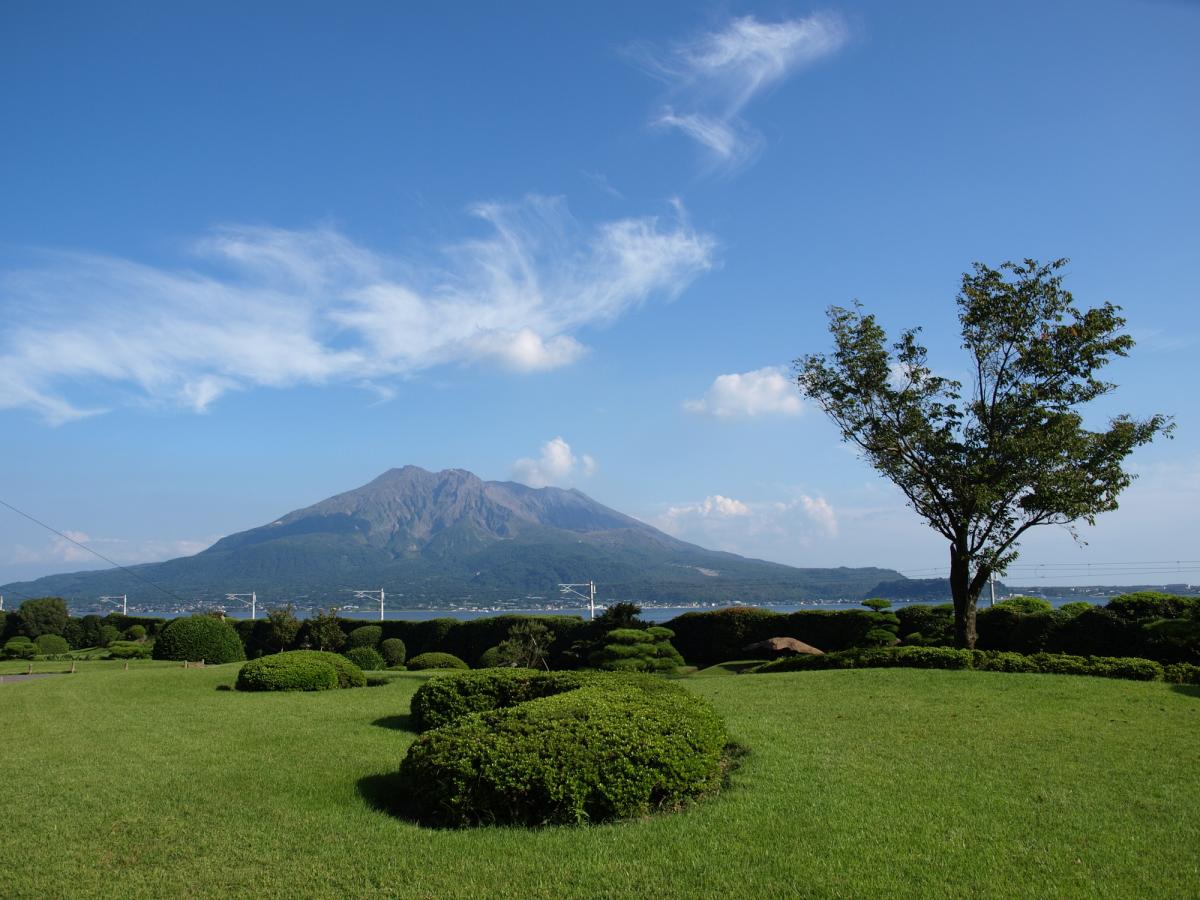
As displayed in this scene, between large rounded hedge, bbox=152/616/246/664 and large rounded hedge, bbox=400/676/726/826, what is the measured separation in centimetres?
2138

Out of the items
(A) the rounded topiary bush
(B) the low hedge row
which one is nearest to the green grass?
(B) the low hedge row

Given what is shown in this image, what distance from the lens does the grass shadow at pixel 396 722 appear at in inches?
464

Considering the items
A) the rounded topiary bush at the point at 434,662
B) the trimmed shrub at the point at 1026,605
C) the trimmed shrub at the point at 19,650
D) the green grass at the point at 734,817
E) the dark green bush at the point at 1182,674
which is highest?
the trimmed shrub at the point at 1026,605

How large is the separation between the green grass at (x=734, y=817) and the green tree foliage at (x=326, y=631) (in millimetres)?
18632

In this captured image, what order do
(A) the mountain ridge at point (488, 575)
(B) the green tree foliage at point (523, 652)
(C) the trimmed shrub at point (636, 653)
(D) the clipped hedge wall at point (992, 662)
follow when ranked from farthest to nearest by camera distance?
(A) the mountain ridge at point (488, 575)
(B) the green tree foliage at point (523, 652)
(C) the trimmed shrub at point (636, 653)
(D) the clipped hedge wall at point (992, 662)

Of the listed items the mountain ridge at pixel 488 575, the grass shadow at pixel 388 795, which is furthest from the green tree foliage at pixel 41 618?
the mountain ridge at pixel 488 575

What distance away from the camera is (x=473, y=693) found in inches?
464

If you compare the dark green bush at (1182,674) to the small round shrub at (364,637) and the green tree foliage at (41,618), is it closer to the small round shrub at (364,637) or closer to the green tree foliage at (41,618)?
the small round shrub at (364,637)

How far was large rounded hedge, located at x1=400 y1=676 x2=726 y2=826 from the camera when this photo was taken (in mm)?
6555

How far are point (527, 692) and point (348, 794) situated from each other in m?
3.80

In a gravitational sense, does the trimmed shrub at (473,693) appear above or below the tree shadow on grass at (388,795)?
above

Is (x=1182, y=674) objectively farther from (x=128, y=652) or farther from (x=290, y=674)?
(x=128, y=652)

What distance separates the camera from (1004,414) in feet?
59.5

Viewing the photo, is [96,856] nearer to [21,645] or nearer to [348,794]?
[348,794]
